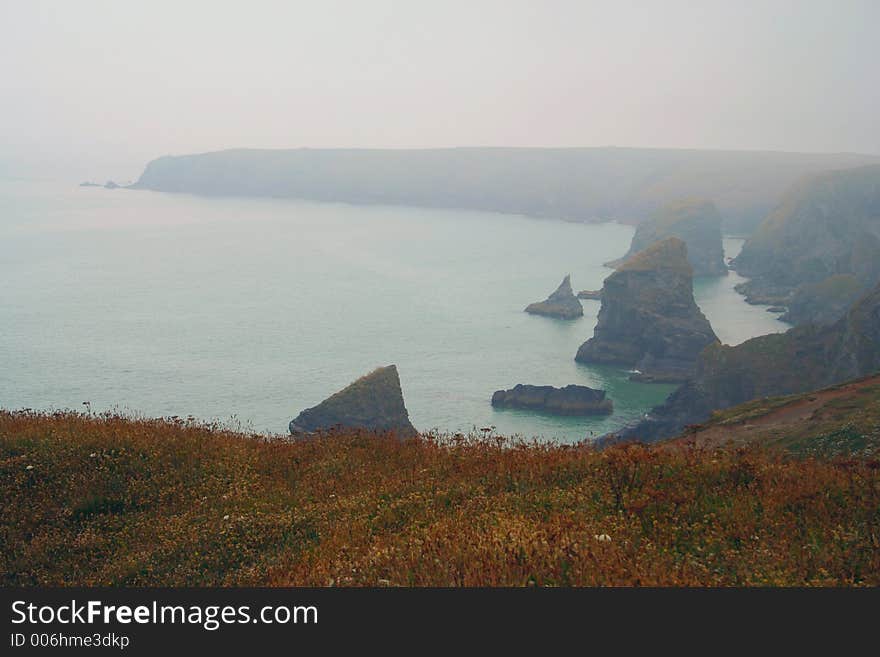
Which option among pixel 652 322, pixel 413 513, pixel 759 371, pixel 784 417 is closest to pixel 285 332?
pixel 652 322

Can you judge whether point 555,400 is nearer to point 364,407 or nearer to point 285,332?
point 364,407

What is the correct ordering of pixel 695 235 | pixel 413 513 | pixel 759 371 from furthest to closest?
pixel 695 235 → pixel 759 371 → pixel 413 513

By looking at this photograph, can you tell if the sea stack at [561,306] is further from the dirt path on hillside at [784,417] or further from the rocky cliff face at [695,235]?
the dirt path on hillside at [784,417]

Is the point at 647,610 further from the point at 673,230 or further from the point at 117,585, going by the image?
the point at 673,230

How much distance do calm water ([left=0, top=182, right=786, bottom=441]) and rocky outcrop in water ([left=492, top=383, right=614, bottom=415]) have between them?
1.55 meters

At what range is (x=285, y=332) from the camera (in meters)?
104

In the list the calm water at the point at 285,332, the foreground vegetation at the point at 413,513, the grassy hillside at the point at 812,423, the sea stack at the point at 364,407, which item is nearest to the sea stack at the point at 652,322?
the calm water at the point at 285,332

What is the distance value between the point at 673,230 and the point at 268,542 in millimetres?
192149

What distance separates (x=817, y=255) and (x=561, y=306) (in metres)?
85.4

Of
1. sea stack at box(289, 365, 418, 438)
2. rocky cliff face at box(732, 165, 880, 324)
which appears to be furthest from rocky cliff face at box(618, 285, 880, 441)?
rocky cliff face at box(732, 165, 880, 324)

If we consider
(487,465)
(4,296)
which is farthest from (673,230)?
(487,465)

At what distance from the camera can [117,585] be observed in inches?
339

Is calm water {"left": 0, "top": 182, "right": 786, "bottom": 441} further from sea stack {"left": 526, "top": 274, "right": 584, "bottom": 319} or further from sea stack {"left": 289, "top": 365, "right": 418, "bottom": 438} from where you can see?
sea stack {"left": 289, "top": 365, "right": 418, "bottom": 438}

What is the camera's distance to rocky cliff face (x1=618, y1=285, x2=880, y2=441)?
2712 inches
